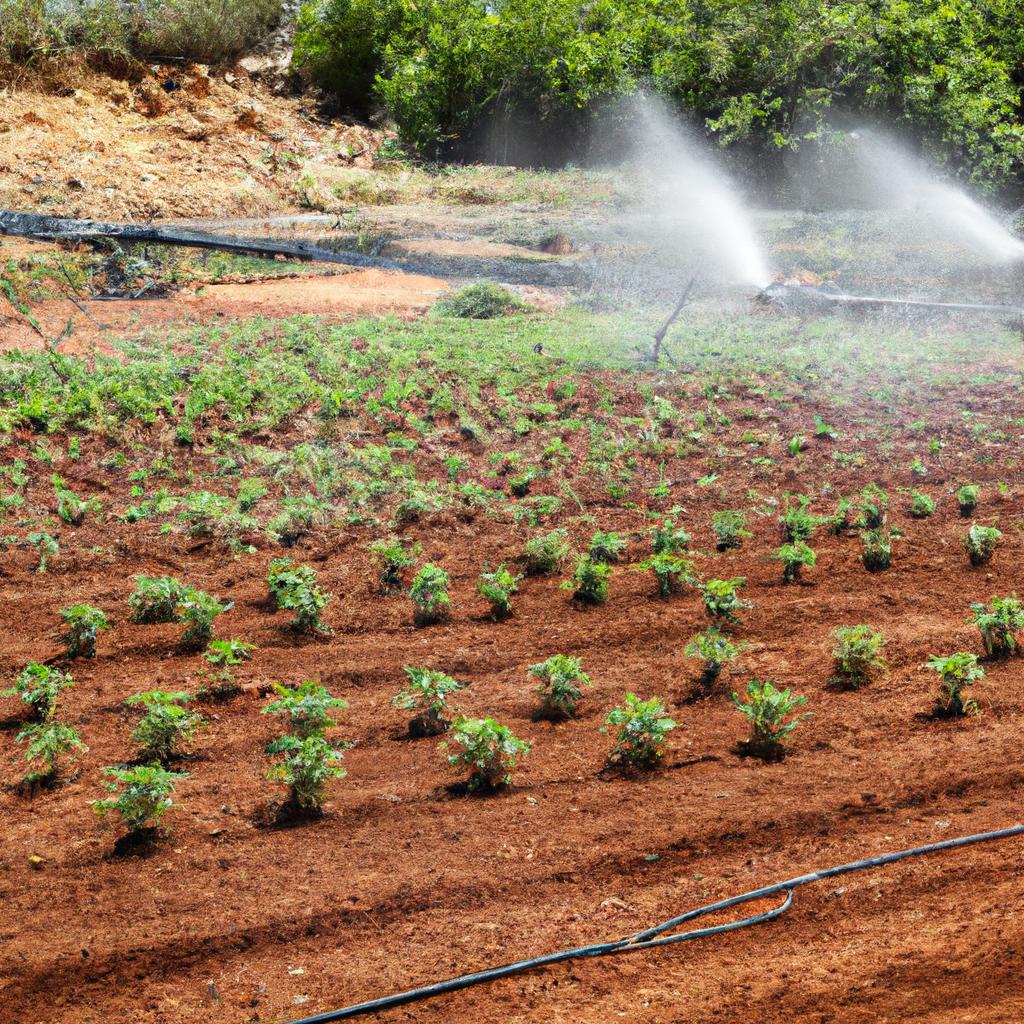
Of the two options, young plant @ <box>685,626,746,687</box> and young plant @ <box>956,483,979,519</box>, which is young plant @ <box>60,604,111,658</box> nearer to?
young plant @ <box>685,626,746,687</box>

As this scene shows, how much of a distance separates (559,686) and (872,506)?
2.71 meters

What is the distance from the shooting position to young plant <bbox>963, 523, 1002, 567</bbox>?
590cm

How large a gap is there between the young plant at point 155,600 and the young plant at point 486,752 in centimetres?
190

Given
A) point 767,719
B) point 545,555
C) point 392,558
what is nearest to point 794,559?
point 545,555

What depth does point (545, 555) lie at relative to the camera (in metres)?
6.10

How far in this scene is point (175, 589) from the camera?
5.54 m

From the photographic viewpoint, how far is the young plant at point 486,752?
13.3 ft

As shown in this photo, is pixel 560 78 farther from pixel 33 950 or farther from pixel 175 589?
pixel 33 950

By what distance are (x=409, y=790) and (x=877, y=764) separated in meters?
1.77

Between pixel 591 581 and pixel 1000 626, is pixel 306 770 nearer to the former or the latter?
pixel 591 581

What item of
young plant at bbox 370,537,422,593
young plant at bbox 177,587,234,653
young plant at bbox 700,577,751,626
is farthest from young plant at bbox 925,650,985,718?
young plant at bbox 177,587,234,653

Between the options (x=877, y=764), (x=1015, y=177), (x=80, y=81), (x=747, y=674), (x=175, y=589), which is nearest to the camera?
(x=877, y=764)

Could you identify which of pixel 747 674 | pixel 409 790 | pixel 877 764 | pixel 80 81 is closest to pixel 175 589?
pixel 409 790

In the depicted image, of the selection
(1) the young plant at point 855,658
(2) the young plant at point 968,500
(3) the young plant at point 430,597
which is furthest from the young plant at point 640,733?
(2) the young plant at point 968,500
